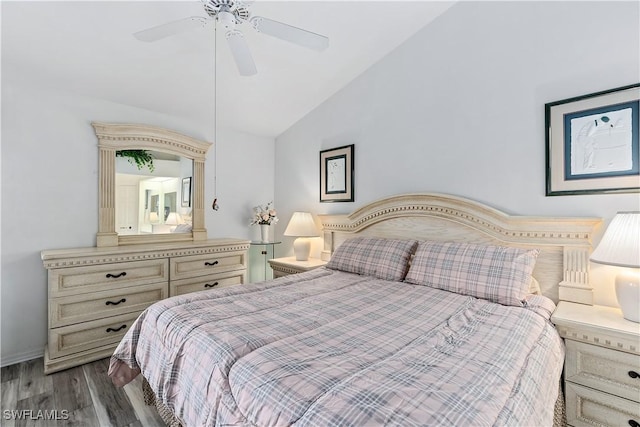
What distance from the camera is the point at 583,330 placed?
155 cm

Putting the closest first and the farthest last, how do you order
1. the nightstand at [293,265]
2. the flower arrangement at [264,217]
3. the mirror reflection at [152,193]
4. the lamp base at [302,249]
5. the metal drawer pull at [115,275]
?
the metal drawer pull at [115,275], the mirror reflection at [152,193], the nightstand at [293,265], the lamp base at [302,249], the flower arrangement at [264,217]

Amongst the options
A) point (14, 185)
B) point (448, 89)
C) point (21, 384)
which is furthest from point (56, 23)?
point (448, 89)

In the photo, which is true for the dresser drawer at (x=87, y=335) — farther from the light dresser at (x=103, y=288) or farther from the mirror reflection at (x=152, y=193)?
the mirror reflection at (x=152, y=193)

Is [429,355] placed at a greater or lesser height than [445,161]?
lesser

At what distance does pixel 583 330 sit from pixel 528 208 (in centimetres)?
89

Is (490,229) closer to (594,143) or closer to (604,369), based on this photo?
(594,143)

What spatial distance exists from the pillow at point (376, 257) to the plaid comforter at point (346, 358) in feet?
1.28

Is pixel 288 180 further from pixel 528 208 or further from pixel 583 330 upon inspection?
pixel 583 330

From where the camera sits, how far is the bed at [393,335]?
2.98ft

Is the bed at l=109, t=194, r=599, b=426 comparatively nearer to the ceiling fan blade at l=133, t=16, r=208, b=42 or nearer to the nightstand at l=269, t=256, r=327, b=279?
the nightstand at l=269, t=256, r=327, b=279

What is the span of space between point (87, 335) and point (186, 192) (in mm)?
1579

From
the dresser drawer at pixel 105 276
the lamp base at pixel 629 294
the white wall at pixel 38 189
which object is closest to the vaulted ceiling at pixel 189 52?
the white wall at pixel 38 189

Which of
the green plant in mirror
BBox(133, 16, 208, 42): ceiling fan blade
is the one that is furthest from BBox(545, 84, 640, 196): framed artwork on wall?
the green plant in mirror

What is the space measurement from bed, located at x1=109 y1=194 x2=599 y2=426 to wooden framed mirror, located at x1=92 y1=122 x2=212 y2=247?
5.17 ft
